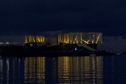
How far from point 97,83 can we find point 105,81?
12.8ft

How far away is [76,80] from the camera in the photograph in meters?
69.8

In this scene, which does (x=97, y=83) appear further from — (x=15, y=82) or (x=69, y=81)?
(x=15, y=82)

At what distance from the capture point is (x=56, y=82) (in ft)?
221

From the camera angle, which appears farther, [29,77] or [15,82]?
[29,77]

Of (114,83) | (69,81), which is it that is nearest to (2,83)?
(69,81)

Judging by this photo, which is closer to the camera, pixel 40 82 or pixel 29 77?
pixel 40 82

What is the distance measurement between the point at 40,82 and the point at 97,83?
19.6 feet

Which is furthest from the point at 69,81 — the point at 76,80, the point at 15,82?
the point at 15,82

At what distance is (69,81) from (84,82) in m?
2.61

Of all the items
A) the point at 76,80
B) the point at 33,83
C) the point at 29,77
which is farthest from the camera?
the point at 29,77

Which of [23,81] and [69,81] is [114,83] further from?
[23,81]

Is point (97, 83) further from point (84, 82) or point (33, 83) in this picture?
point (33, 83)

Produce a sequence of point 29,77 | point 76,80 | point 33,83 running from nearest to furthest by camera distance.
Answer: point 33,83 < point 76,80 < point 29,77

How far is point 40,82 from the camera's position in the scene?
219 ft
